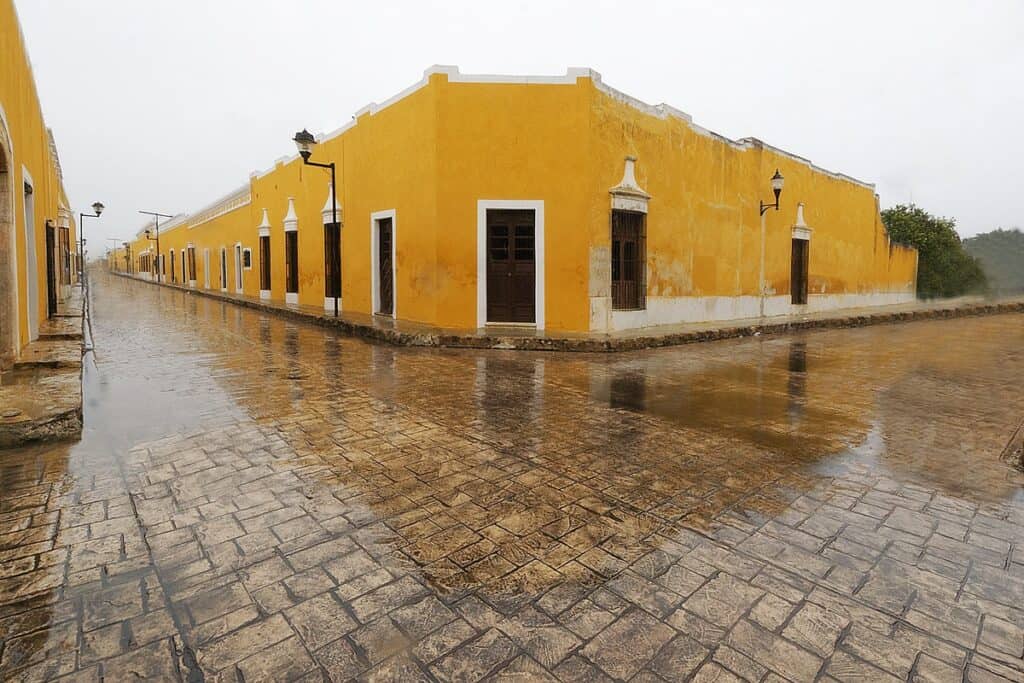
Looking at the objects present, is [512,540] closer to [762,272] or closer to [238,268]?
[762,272]

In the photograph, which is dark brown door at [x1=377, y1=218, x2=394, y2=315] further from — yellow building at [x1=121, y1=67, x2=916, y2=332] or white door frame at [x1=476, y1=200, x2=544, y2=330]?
white door frame at [x1=476, y1=200, x2=544, y2=330]

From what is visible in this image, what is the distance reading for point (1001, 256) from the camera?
3819 cm

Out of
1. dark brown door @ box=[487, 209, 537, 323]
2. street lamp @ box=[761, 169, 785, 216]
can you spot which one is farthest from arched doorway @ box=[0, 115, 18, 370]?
street lamp @ box=[761, 169, 785, 216]

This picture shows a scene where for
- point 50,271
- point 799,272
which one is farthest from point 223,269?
point 799,272

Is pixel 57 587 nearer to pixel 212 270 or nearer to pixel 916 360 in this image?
pixel 916 360

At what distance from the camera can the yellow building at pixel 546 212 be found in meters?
11.1

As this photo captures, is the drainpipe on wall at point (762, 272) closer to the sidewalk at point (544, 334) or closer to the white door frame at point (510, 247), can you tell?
the sidewalk at point (544, 334)

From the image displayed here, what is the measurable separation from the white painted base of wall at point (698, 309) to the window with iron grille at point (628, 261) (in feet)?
0.94

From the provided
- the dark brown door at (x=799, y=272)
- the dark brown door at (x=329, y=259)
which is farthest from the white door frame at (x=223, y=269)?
the dark brown door at (x=799, y=272)

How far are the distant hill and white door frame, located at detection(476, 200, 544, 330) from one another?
2595 centimetres

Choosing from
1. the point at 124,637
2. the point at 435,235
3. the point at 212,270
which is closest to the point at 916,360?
the point at 435,235

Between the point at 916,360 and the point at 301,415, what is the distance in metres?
9.07

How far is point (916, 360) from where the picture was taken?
9.12 meters

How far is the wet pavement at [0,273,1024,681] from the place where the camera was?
1.98 meters
